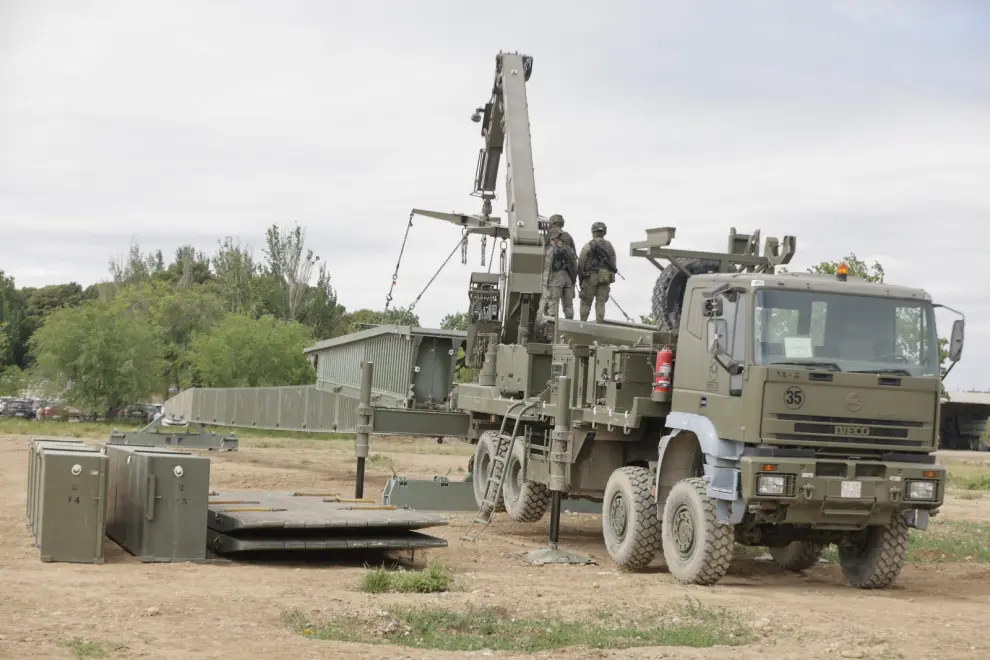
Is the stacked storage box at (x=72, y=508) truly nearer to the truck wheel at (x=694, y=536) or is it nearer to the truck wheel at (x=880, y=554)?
the truck wheel at (x=694, y=536)

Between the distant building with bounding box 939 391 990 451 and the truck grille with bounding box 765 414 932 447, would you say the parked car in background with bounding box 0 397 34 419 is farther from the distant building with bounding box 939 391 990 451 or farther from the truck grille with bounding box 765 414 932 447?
the truck grille with bounding box 765 414 932 447

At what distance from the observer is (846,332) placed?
468 inches

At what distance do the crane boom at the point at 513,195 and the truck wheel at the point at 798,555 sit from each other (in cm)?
460

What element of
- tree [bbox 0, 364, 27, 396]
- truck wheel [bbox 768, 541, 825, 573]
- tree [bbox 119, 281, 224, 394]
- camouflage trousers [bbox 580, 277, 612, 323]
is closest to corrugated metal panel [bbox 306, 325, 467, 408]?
camouflage trousers [bbox 580, 277, 612, 323]

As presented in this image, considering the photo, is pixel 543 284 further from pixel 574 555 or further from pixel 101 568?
pixel 101 568

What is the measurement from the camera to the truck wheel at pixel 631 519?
13219 mm

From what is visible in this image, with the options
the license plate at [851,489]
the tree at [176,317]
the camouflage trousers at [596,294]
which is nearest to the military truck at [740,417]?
the license plate at [851,489]

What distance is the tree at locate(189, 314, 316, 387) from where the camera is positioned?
50.8 meters

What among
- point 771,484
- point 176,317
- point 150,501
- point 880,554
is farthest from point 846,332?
point 176,317

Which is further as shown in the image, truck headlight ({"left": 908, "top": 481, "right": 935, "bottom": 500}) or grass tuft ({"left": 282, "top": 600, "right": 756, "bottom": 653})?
truck headlight ({"left": 908, "top": 481, "right": 935, "bottom": 500})

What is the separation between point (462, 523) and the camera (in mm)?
17703

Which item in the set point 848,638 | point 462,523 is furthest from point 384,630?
point 462,523

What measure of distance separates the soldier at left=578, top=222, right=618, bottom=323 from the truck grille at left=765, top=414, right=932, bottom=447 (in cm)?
520

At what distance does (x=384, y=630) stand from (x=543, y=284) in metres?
8.75
